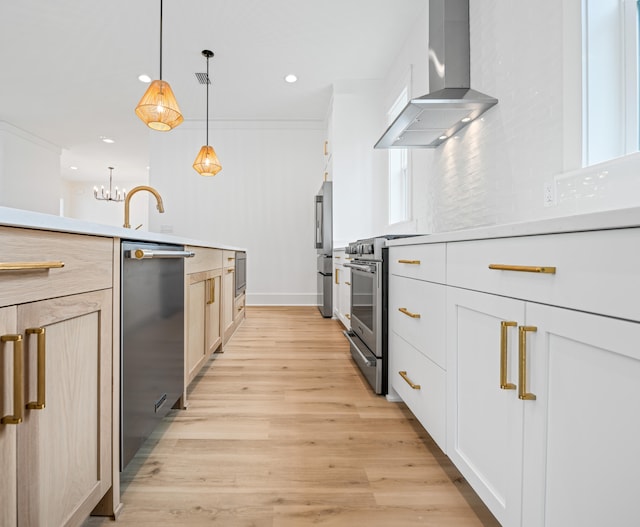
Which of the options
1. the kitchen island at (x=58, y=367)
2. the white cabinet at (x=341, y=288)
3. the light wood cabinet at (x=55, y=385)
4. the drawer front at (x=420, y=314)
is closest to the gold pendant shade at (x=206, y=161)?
the white cabinet at (x=341, y=288)

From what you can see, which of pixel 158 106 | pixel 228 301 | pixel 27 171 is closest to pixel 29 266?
pixel 158 106

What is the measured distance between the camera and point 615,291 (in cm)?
61

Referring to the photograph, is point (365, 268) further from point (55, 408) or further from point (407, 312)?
point (55, 408)

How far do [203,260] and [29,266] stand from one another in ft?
5.01

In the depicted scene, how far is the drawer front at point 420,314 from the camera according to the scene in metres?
1.35

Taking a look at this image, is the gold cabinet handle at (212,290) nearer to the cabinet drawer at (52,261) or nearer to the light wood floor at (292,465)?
the light wood floor at (292,465)

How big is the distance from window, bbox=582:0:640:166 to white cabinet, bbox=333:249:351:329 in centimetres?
212

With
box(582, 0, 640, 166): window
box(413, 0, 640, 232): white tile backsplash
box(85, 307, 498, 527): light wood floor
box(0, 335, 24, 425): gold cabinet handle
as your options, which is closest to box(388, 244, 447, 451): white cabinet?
box(85, 307, 498, 527): light wood floor

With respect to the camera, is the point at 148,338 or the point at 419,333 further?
the point at 419,333

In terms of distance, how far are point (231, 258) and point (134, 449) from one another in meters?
2.17

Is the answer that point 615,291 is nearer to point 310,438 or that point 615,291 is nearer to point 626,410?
point 626,410

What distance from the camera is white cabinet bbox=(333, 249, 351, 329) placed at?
3555mm

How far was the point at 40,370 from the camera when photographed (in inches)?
28.8

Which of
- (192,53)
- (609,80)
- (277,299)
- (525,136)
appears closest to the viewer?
(609,80)
